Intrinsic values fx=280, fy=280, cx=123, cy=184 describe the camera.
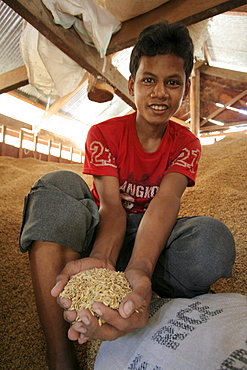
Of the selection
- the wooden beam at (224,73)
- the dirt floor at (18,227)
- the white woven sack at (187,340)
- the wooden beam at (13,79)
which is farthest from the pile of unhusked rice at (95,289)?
the wooden beam at (224,73)

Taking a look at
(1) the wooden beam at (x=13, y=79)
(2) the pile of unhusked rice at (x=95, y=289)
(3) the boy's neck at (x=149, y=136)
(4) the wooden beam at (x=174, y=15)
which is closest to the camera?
(2) the pile of unhusked rice at (x=95, y=289)

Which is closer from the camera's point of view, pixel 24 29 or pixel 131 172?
pixel 131 172

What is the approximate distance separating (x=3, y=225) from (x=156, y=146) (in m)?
1.04

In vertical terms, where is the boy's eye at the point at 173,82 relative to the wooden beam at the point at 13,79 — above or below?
below

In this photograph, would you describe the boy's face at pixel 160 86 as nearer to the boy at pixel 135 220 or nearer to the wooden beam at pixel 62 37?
the boy at pixel 135 220

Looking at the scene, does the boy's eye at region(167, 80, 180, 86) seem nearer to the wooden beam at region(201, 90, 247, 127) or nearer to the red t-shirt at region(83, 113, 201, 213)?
the red t-shirt at region(83, 113, 201, 213)

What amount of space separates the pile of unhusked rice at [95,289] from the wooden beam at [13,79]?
9.26 feet

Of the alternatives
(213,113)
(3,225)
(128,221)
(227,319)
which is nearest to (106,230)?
(128,221)

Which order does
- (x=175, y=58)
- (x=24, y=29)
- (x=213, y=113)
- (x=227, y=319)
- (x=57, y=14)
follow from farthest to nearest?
(x=213, y=113)
(x=24, y=29)
(x=57, y=14)
(x=175, y=58)
(x=227, y=319)

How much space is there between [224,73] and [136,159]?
17.1ft

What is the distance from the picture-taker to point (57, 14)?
195 centimetres

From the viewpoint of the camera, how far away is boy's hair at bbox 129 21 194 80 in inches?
47.9

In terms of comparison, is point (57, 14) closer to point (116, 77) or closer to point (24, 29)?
point (24, 29)

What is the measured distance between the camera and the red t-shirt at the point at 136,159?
4.08ft
